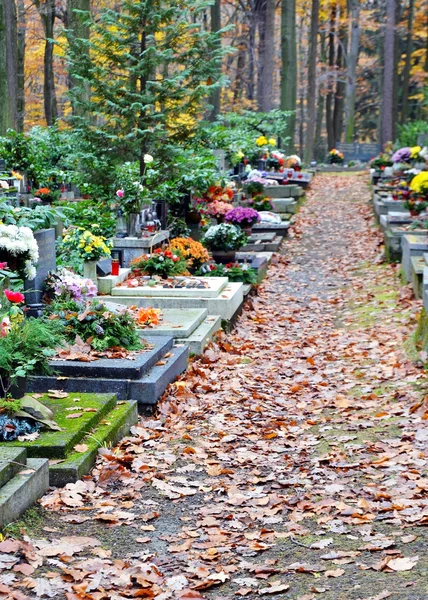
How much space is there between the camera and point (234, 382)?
30.2 ft

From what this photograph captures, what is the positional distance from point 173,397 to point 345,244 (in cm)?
1303

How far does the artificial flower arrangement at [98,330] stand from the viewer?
8.21m

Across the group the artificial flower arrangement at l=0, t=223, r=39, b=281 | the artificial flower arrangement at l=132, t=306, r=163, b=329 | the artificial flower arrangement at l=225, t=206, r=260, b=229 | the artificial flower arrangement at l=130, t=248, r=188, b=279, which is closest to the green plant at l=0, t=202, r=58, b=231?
the artificial flower arrangement at l=0, t=223, r=39, b=281

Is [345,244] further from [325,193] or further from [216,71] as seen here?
[325,193]

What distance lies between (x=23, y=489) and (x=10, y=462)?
0.61 ft

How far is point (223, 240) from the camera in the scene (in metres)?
14.7

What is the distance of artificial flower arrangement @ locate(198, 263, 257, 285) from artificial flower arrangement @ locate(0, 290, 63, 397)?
245 inches

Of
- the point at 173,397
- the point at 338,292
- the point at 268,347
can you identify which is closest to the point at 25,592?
the point at 173,397

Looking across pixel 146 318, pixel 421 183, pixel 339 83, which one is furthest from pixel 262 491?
pixel 339 83

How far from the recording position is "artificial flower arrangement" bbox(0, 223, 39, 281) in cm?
789

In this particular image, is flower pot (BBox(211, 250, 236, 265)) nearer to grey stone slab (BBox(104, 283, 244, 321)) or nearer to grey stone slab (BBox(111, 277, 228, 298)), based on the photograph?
grey stone slab (BBox(111, 277, 228, 298))

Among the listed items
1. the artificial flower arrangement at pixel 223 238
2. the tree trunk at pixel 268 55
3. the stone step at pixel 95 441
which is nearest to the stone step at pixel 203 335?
the stone step at pixel 95 441

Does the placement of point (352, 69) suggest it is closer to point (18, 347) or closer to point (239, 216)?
point (239, 216)

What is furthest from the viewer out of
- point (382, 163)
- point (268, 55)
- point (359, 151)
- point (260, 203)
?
point (359, 151)
